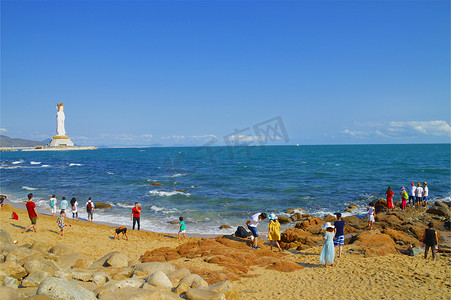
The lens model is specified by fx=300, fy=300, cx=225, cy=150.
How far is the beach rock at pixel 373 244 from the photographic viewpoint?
Answer: 11914mm

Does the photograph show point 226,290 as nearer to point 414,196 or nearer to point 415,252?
point 415,252

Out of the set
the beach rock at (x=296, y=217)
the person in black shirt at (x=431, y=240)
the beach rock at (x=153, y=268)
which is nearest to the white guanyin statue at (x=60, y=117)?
the beach rock at (x=296, y=217)

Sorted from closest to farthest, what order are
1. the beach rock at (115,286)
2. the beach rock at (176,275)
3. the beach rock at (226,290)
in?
the beach rock at (115,286) < the beach rock at (226,290) < the beach rock at (176,275)

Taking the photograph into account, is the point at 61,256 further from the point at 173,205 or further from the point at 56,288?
the point at 173,205

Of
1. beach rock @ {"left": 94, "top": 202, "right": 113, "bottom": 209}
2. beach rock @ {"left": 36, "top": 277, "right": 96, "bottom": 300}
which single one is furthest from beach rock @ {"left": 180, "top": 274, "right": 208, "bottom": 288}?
beach rock @ {"left": 94, "top": 202, "right": 113, "bottom": 209}

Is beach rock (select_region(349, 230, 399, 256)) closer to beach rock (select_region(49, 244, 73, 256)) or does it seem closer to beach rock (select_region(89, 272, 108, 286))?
beach rock (select_region(89, 272, 108, 286))

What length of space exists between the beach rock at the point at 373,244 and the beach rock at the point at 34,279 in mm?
10905

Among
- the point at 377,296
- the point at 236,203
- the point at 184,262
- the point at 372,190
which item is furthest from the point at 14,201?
the point at 372,190

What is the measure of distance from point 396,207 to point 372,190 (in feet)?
30.1

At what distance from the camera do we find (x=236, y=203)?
25625 mm

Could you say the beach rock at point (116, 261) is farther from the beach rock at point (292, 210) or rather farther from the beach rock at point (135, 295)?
the beach rock at point (292, 210)

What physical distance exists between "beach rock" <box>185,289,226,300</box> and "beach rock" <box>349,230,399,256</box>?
7579 mm

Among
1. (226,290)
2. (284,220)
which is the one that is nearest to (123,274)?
(226,290)

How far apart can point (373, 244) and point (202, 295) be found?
29.8 feet
